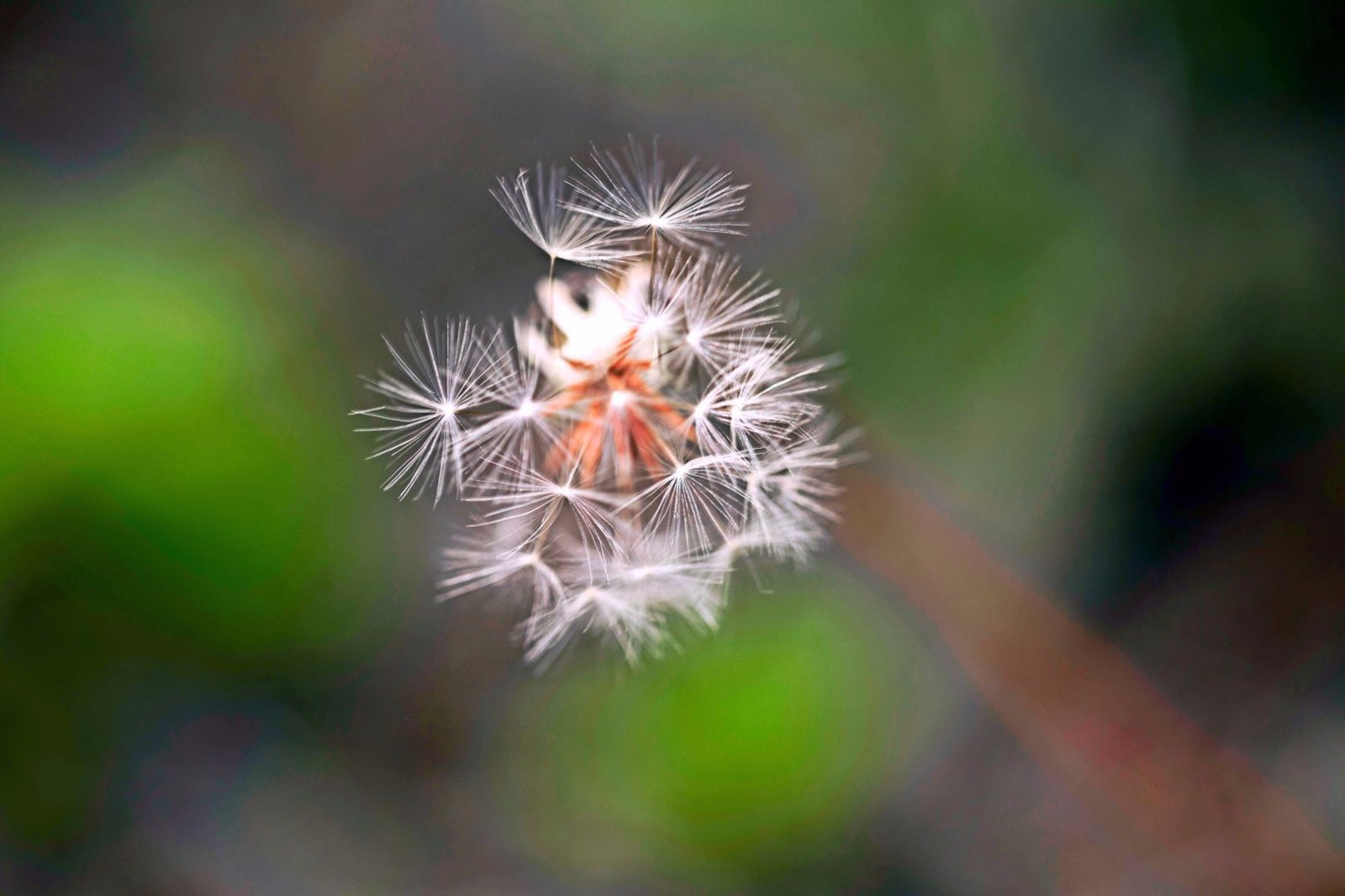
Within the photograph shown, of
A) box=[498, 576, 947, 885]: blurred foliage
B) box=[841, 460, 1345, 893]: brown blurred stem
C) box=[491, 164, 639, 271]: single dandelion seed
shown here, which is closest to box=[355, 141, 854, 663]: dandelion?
box=[491, 164, 639, 271]: single dandelion seed

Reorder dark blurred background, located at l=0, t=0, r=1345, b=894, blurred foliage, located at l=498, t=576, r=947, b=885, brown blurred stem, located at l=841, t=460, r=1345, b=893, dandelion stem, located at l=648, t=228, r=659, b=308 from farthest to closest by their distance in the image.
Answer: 1. brown blurred stem, located at l=841, t=460, r=1345, b=893
2. blurred foliage, located at l=498, t=576, r=947, b=885
3. dark blurred background, located at l=0, t=0, r=1345, b=894
4. dandelion stem, located at l=648, t=228, r=659, b=308

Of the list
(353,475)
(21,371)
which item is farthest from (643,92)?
(21,371)

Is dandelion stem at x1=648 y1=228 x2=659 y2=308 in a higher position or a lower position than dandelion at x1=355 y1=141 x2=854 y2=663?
higher

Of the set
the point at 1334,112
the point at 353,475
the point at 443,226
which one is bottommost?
the point at 353,475

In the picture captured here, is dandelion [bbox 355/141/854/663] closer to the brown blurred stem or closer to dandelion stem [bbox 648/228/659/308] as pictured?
dandelion stem [bbox 648/228/659/308]

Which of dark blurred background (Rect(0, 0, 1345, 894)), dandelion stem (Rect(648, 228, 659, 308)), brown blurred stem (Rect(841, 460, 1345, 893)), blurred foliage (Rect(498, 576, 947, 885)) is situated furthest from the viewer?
brown blurred stem (Rect(841, 460, 1345, 893))

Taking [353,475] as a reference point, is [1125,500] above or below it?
above

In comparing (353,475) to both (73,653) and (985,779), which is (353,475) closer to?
(73,653)
